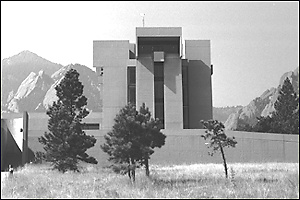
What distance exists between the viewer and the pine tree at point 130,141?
47.8 ft

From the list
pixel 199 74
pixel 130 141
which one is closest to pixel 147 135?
pixel 130 141

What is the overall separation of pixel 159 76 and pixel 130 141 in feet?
50.6

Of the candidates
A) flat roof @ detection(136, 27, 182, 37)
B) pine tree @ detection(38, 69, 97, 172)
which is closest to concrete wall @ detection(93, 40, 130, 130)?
flat roof @ detection(136, 27, 182, 37)

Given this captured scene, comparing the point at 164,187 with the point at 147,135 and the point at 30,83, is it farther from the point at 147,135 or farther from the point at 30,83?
the point at 30,83

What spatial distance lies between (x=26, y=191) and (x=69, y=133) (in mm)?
7199

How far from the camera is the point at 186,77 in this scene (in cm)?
3159

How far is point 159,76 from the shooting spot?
2989 centimetres

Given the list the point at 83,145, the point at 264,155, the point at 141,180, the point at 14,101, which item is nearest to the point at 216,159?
the point at 264,155

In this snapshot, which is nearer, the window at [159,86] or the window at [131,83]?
the window at [159,86]

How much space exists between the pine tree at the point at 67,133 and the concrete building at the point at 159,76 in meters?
9.56

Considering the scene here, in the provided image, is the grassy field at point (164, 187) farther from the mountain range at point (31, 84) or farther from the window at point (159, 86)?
the mountain range at point (31, 84)

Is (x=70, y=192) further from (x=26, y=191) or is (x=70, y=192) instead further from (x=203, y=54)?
(x=203, y=54)

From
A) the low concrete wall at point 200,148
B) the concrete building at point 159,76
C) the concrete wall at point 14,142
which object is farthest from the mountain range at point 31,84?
the concrete wall at point 14,142

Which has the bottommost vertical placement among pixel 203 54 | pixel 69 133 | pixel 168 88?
pixel 69 133
